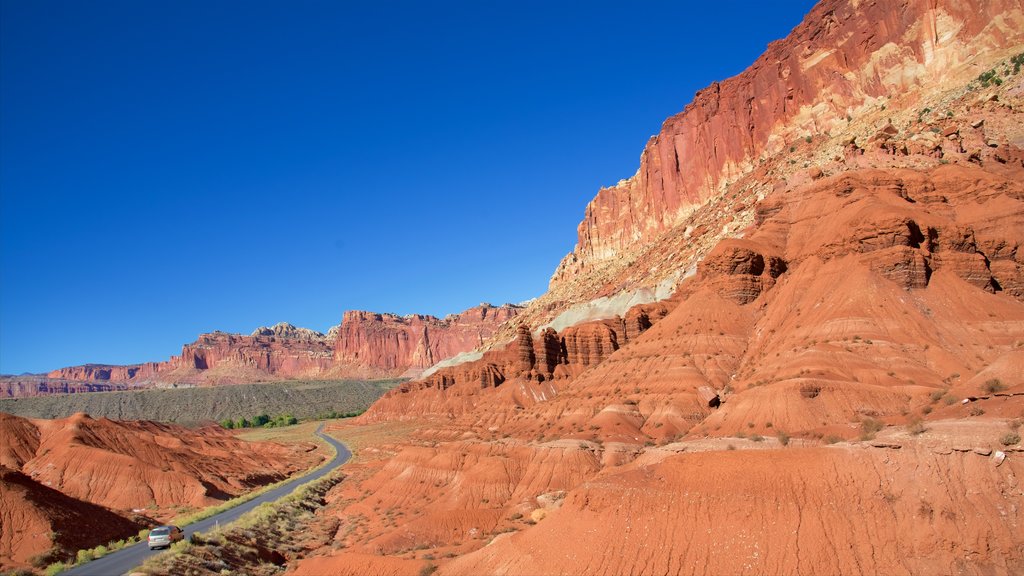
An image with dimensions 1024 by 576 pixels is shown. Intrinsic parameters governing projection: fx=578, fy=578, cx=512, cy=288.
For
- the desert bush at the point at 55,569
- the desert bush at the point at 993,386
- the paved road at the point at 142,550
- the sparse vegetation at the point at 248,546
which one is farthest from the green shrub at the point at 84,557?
the desert bush at the point at 993,386

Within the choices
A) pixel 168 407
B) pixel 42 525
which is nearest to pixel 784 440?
pixel 42 525

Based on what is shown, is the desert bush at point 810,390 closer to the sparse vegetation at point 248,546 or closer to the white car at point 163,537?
the sparse vegetation at point 248,546

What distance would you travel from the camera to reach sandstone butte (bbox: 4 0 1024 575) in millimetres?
19250

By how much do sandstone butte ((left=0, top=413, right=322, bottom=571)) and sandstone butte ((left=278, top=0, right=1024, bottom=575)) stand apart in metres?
13.3

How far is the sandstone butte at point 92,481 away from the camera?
33144mm

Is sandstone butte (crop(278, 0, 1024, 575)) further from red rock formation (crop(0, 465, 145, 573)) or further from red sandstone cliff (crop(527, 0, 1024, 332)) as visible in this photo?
red rock formation (crop(0, 465, 145, 573))

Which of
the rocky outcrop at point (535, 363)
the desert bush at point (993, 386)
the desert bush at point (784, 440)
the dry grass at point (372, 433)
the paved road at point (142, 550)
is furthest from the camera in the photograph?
the dry grass at point (372, 433)

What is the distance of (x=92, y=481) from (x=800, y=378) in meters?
61.3

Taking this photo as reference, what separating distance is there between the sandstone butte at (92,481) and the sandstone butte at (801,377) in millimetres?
13326

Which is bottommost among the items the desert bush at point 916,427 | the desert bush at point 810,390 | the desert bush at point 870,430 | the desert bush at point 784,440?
the desert bush at point 784,440

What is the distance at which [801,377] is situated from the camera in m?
35.8

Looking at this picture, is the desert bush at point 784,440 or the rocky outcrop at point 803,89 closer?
the desert bush at point 784,440

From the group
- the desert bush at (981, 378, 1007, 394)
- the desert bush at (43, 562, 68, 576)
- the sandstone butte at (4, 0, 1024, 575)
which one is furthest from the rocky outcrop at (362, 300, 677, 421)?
the desert bush at (43, 562, 68, 576)

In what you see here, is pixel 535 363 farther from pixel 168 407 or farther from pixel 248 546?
pixel 168 407
